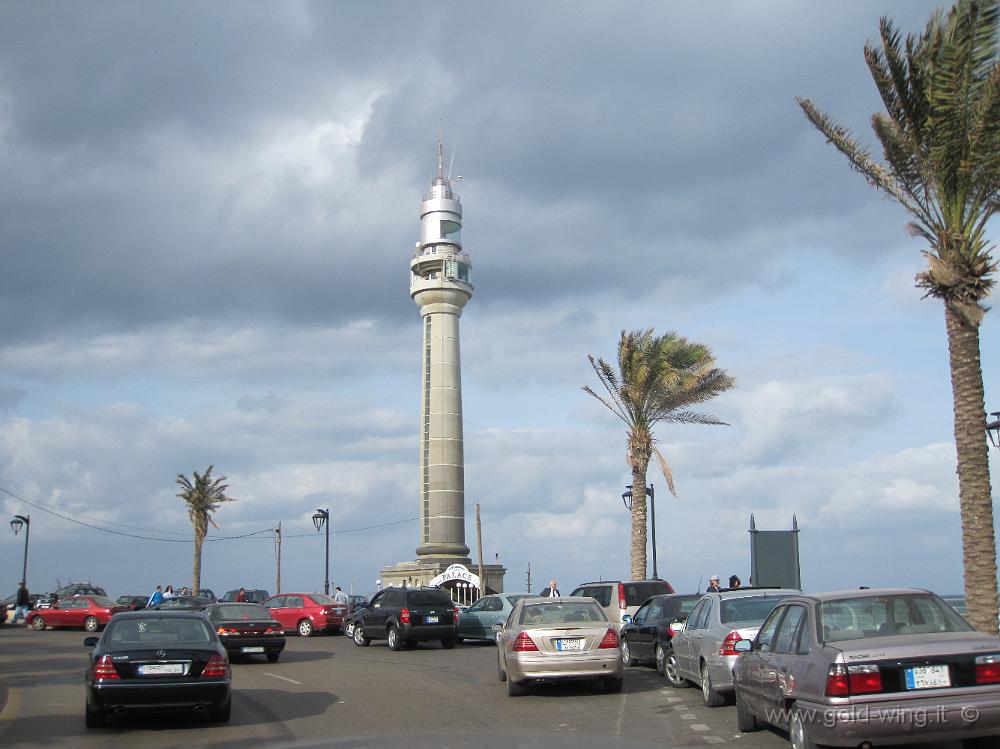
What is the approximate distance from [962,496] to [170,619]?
38.8 feet

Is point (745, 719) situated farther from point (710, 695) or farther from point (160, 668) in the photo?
point (160, 668)

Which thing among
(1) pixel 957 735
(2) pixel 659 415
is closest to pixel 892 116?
(1) pixel 957 735

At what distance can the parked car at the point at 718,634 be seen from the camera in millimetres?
13484

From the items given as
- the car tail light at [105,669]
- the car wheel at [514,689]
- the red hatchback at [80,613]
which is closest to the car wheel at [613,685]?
the car wheel at [514,689]

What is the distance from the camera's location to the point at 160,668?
12.7 meters

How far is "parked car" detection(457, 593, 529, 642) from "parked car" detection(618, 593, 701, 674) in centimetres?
853

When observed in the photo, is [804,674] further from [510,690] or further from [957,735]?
[510,690]

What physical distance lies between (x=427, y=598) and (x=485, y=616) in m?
1.95

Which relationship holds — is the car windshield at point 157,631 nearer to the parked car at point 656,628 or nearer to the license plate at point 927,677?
the parked car at point 656,628

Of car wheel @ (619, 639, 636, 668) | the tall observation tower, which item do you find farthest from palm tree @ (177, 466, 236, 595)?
car wheel @ (619, 639, 636, 668)

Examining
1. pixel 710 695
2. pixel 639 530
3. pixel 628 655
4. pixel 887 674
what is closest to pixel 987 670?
pixel 887 674

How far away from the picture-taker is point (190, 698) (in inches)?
502

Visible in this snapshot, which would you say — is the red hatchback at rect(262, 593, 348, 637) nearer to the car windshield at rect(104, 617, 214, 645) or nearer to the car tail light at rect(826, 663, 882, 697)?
the car windshield at rect(104, 617, 214, 645)

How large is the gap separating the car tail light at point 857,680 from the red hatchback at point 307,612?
2682 centimetres
